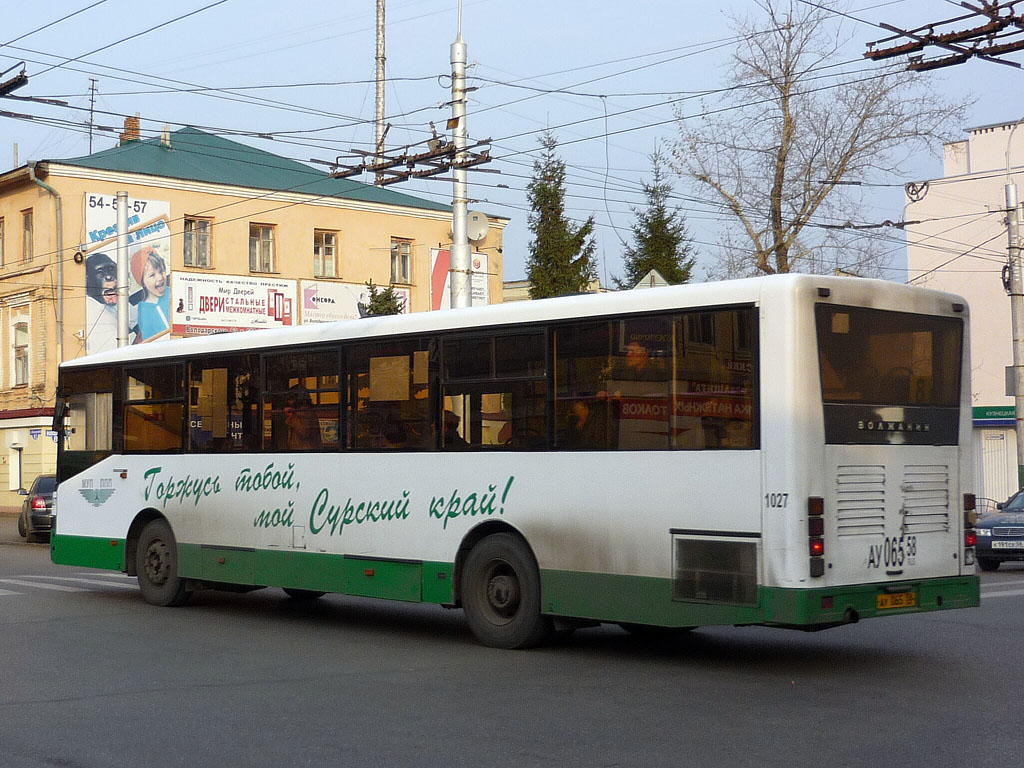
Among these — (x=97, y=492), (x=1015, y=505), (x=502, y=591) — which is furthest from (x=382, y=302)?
(x=502, y=591)

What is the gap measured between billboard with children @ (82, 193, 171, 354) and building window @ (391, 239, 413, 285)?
9.60 metres

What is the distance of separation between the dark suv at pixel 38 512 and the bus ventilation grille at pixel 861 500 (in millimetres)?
24399

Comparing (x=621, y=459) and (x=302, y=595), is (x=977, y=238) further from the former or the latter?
(x=621, y=459)

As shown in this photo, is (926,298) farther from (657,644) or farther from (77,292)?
(77,292)

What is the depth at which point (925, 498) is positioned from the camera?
1091cm

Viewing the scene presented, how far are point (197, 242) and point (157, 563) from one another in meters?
31.0

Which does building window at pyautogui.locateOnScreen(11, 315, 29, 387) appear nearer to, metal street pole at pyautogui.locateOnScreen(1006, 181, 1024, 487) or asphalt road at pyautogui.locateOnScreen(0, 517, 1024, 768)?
metal street pole at pyautogui.locateOnScreen(1006, 181, 1024, 487)

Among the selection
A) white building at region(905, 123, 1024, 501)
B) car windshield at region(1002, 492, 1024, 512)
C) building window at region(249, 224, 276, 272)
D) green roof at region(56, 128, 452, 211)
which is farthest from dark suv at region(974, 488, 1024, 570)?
building window at region(249, 224, 276, 272)

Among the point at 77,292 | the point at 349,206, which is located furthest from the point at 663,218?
the point at 77,292

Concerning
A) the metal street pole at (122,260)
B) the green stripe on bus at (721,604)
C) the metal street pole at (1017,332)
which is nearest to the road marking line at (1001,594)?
the green stripe on bus at (721,604)

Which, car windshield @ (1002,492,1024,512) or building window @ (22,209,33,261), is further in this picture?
building window @ (22,209,33,261)

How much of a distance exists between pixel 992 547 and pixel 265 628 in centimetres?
1334

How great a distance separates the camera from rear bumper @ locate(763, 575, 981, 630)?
982cm

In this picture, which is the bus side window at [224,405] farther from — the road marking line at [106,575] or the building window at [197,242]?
the building window at [197,242]
